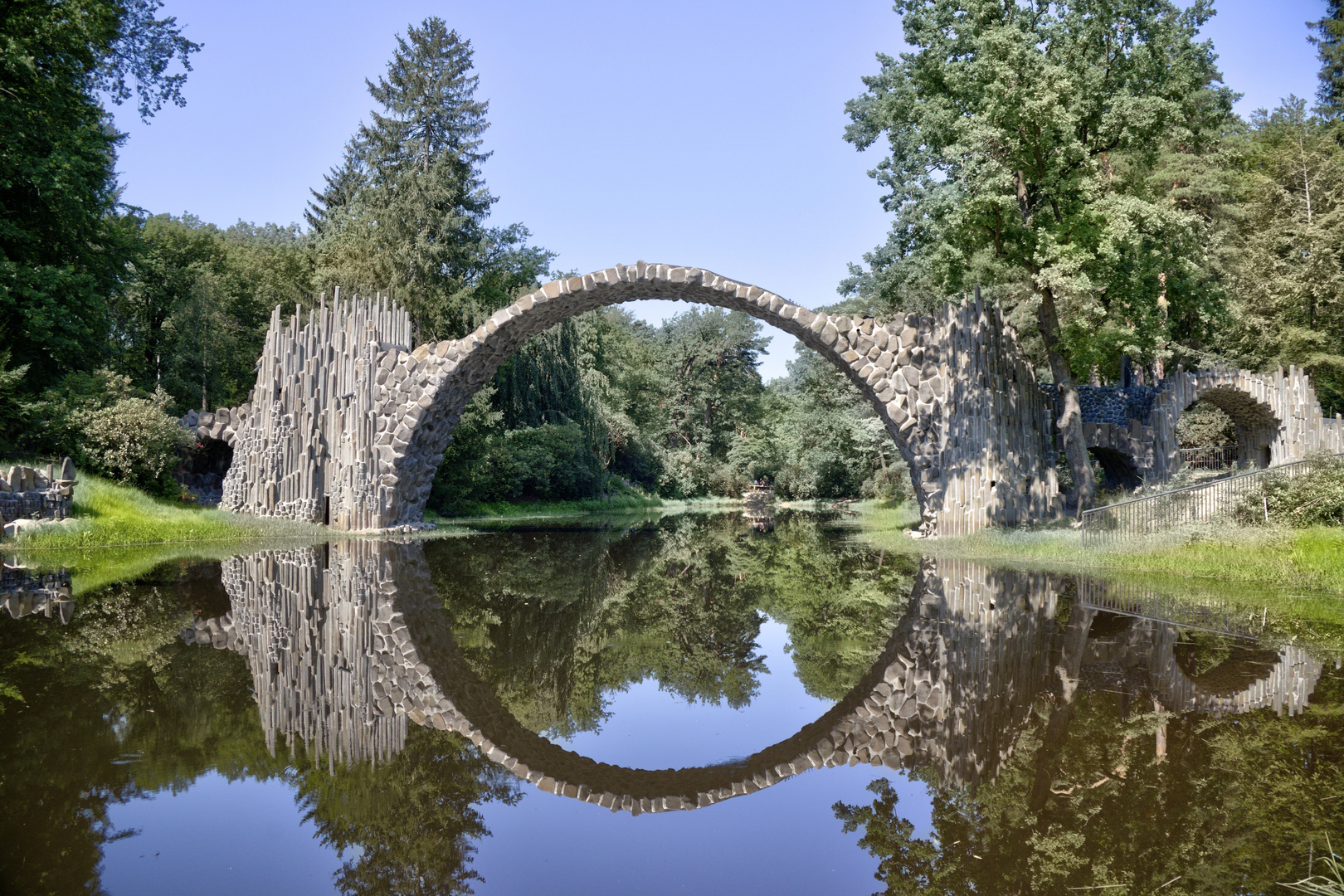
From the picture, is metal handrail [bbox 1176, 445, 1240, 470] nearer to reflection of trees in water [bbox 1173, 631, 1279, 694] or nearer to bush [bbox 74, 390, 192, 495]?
reflection of trees in water [bbox 1173, 631, 1279, 694]

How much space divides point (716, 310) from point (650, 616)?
129 ft

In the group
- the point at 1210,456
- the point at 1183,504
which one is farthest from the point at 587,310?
the point at 1210,456

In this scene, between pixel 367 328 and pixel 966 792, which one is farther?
pixel 367 328

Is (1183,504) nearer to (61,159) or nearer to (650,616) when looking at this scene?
(650,616)

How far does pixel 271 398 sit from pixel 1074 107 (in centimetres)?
1627

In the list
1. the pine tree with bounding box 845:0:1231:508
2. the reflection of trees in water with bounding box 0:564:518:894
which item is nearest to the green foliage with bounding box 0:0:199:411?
the reflection of trees in water with bounding box 0:564:518:894

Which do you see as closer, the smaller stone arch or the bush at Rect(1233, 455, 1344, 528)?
the bush at Rect(1233, 455, 1344, 528)

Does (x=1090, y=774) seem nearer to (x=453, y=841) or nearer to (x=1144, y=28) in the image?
(x=453, y=841)

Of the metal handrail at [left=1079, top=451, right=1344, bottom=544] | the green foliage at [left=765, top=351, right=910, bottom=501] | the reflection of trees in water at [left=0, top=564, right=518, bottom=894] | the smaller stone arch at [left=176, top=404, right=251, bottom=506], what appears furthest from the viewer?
the green foliage at [left=765, top=351, right=910, bottom=501]

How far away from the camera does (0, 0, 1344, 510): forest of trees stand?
592 inches

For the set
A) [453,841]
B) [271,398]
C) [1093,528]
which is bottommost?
[453,841]

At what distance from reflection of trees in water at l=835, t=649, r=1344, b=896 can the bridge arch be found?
34.5 ft

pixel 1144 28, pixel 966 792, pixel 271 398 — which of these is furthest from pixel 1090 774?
pixel 271 398

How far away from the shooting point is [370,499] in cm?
1692
